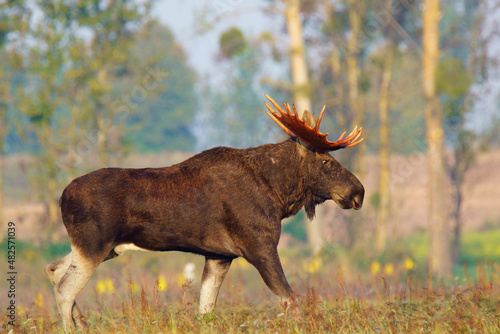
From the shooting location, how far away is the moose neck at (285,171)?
664cm

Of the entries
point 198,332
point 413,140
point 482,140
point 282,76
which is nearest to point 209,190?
point 198,332

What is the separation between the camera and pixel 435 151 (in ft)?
59.6

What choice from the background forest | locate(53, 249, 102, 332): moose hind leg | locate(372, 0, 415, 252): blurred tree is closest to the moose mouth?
locate(53, 249, 102, 332): moose hind leg

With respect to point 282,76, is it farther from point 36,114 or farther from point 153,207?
point 153,207

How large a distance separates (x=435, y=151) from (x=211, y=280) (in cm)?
1269

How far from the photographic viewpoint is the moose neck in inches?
262

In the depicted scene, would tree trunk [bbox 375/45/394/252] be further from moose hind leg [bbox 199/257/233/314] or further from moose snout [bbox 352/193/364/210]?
moose hind leg [bbox 199/257/233/314]

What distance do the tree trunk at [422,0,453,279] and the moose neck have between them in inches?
478

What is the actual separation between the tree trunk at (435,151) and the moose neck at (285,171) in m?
12.1

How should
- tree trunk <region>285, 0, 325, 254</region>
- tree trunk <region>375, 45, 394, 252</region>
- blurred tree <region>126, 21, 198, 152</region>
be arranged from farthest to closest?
1. blurred tree <region>126, 21, 198, 152</region>
2. tree trunk <region>375, 45, 394, 252</region>
3. tree trunk <region>285, 0, 325, 254</region>

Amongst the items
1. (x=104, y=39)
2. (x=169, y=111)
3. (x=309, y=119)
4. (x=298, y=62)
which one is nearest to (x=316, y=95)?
(x=298, y=62)

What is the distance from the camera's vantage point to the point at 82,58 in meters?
20.7

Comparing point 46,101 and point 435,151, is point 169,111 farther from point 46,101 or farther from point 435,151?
point 435,151

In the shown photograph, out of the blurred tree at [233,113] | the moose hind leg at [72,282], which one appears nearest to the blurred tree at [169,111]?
the blurred tree at [233,113]
